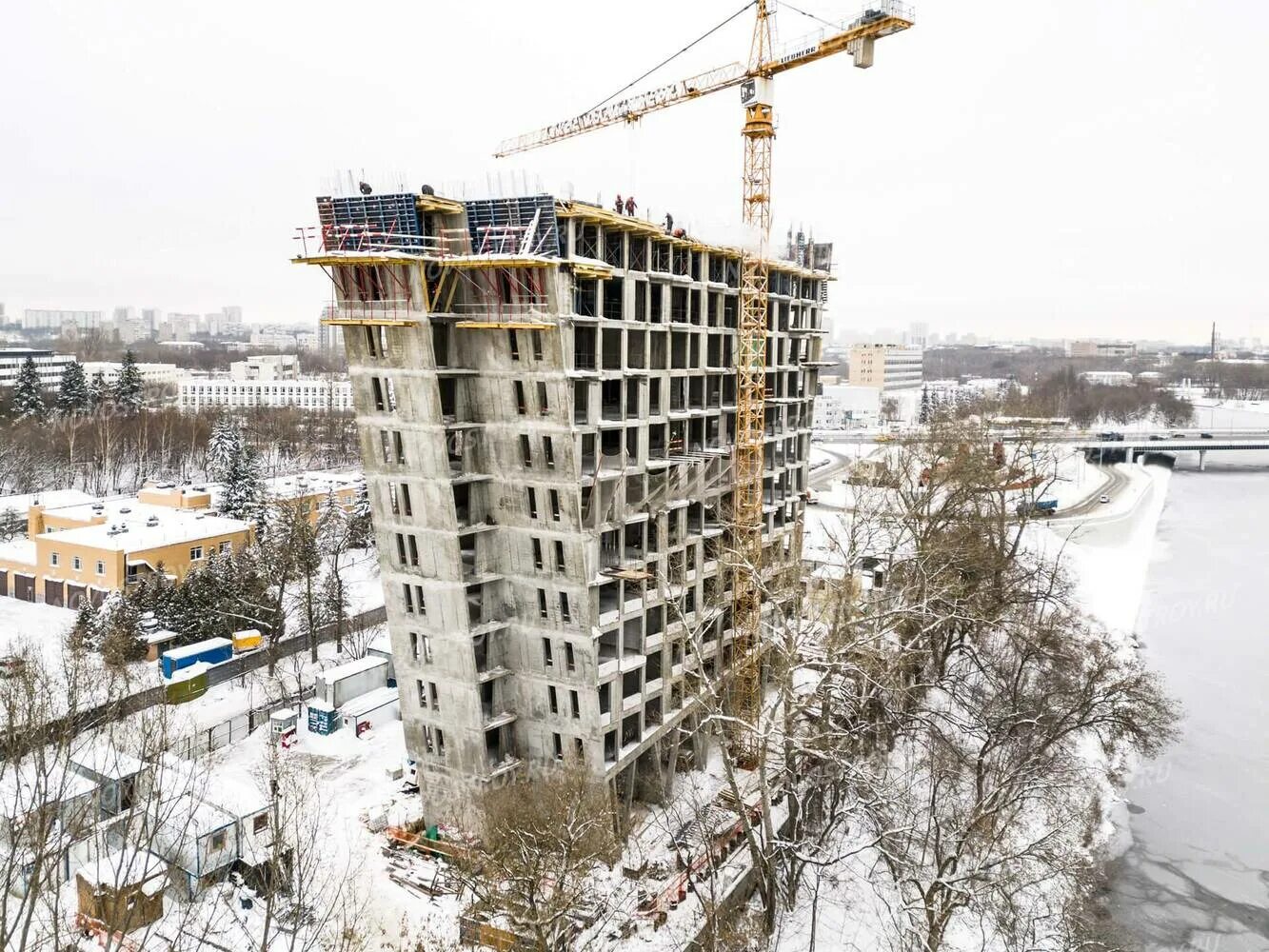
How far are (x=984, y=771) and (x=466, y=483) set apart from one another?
1938 cm

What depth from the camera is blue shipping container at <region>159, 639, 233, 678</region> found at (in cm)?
4119

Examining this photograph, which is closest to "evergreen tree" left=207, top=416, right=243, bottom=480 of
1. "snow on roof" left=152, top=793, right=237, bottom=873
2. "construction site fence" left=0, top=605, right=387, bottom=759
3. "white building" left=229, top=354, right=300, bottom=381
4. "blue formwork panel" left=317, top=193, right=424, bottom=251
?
"construction site fence" left=0, top=605, right=387, bottom=759

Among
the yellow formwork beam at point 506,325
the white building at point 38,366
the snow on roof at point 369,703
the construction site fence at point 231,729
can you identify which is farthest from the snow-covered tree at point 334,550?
the white building at point 38,366

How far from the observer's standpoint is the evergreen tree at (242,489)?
6518cm

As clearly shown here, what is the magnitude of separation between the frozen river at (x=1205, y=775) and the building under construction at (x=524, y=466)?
16747mm

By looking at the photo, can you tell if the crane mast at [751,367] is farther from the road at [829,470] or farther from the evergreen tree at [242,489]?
the road at [829,470]

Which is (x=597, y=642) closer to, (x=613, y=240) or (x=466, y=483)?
(x=466, y=483)

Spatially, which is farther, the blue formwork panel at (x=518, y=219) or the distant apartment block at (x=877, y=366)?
the distant apartment block at (x=877, y=366)

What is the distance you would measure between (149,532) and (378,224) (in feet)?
124

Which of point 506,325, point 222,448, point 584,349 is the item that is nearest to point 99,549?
point 222,448

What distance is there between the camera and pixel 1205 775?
3469cm

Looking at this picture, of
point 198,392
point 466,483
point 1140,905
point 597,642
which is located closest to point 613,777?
point 597,642

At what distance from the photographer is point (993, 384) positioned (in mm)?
198500

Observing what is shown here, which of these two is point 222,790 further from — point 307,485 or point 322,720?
point 307,485
